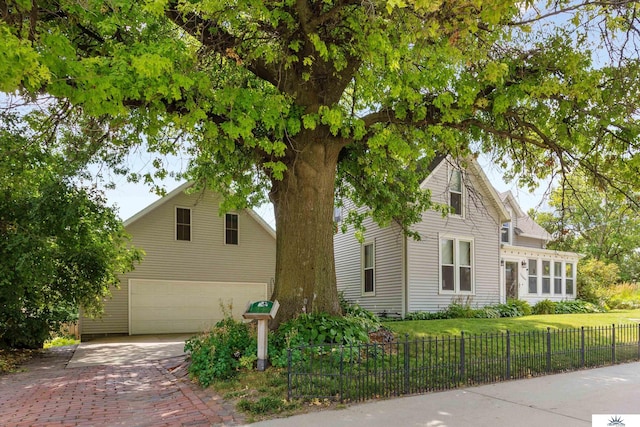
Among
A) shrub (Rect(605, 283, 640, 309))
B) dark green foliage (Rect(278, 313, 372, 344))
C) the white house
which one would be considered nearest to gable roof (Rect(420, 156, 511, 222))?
the white house

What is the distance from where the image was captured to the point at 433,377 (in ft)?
24.9

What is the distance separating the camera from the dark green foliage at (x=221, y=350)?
780cm

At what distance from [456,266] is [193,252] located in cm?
1051

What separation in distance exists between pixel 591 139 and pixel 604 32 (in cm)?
202

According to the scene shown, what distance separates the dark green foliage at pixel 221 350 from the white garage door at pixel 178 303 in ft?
30.5

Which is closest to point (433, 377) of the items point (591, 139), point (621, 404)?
point (621, 404)

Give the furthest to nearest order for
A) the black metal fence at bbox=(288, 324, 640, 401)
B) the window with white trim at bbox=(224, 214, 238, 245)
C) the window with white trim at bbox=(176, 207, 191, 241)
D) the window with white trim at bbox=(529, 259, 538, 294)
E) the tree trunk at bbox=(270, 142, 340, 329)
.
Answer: the window with white trim at bbox=(529, 259, 538, 294), the window with white trim at bbox=(224, 214, 238, 245), the window with white trim at bbox=(176, 207, 191, 241), the tree trunk at bbox=(270, 142, 340, 329), the black metal fence at bbox=(288, 324, 640, 401)

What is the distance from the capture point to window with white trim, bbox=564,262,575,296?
23938mm

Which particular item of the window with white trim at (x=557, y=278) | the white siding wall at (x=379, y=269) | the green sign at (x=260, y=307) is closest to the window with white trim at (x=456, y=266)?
the white siding wall at (x=379, y=269)

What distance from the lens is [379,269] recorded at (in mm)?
19250

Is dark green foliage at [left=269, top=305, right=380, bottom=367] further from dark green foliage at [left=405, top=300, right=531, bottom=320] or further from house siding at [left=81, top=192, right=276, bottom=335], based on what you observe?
house siding at [left=81, top=192, right=276, bottom=335]

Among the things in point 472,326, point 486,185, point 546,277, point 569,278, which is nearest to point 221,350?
point 472,326

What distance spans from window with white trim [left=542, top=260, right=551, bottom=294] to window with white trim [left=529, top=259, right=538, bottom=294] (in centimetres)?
58

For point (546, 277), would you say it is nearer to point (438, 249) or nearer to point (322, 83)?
point (438, 249)
